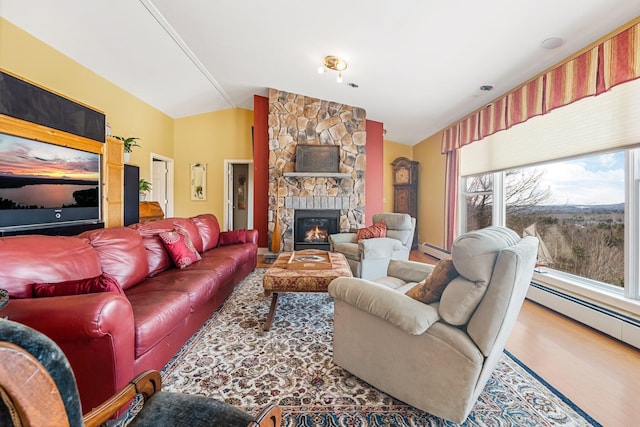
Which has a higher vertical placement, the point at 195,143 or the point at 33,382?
the point at 195,143

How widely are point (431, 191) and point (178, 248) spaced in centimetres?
494

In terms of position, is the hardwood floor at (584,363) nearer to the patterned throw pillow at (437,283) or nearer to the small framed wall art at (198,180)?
the patterned throw pillow at (437,283)

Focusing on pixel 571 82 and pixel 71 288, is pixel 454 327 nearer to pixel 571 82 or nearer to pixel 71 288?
pixel 71 288

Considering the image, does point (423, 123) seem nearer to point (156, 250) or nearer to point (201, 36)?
point (201, 36)

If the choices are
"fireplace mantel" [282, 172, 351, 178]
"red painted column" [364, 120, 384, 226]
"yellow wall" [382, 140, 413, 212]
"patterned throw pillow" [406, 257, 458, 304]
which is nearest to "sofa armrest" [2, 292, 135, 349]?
"patterned throw pillow" [406, 257, 458, 304]

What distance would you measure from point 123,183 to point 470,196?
18.3ft

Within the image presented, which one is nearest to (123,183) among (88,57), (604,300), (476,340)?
(88,57)

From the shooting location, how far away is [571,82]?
2441mm

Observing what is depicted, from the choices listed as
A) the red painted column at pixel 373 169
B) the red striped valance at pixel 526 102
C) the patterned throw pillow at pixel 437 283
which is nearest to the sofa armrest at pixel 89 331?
the patterned throw pillow at pixel 437 283

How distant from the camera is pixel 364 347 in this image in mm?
1569

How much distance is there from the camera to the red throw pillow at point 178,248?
103 inches

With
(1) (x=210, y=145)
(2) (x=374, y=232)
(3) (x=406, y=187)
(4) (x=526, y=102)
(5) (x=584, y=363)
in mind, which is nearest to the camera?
(5) (x=584, y=363)

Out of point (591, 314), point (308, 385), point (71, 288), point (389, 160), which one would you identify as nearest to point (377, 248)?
point (591, 314)

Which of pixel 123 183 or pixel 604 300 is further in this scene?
pixel 123 183
